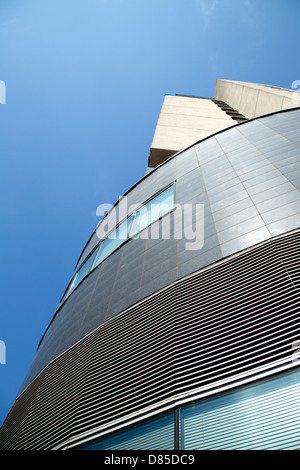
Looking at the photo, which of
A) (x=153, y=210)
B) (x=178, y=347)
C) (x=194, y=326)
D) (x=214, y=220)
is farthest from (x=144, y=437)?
(x=153, y=210)

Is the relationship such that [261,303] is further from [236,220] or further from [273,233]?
[236,220]

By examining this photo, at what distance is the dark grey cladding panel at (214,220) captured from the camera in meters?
6.36

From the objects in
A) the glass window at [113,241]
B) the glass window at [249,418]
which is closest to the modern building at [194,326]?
the glass window at [249,418]

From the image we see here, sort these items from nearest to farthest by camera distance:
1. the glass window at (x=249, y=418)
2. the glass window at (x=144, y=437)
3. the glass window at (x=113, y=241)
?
1. the glass window at (x=249, y=418)
2. the glass window at (x=144, y=437)
3. the glass window at (x=113, y=241)

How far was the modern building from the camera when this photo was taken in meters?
3.64

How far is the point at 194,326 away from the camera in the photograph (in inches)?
195

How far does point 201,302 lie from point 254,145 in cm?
636

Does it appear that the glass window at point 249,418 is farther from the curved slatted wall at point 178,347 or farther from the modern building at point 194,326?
the curved slatted wall at point 178,347

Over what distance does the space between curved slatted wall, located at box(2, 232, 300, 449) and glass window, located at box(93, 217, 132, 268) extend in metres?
3.78

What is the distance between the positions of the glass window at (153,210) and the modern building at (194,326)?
7 cm

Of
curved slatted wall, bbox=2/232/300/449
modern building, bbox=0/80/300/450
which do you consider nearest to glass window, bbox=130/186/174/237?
modern building, bbox=0/80/300/450

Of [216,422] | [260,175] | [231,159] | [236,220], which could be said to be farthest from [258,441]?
[231,159]

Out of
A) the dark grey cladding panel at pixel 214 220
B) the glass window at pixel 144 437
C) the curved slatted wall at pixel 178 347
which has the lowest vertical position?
the glass window at pixel 144 437

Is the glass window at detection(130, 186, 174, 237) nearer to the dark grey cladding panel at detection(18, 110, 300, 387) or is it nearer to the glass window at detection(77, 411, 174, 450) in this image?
the dark grey cladding panel at detection(18, 110, 300, 387)
